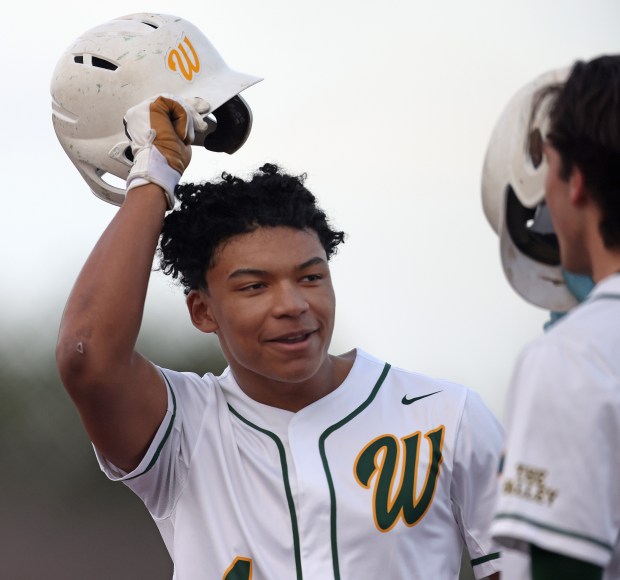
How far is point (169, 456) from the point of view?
3203mm

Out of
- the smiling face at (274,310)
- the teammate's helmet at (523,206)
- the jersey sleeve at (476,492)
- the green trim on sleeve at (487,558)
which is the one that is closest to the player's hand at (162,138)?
the smiling face at (274,310)

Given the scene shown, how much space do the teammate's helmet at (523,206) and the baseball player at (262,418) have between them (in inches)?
36.2

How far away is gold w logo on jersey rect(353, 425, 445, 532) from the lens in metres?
3.12

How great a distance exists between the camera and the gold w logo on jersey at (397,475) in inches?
123

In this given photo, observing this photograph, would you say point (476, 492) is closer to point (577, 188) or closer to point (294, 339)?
point (294, 339)

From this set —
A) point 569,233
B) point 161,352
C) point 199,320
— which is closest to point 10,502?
point 161,352

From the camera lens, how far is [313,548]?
3.08m

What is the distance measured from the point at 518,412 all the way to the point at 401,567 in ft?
4.52

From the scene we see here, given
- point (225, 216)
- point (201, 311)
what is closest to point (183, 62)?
point (225, 216)

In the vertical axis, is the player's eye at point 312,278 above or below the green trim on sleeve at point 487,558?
above

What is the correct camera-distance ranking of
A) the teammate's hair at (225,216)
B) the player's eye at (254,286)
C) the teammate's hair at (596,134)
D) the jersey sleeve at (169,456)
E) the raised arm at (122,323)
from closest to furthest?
1. the teammate's hair at (596,134)
2. the raised arm at (122,323)
3. the jersey sleeve at (169,456)
4. the player's eye at (254,286)
5. the teammate's hair at (225,216)

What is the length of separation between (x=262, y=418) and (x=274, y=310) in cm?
35

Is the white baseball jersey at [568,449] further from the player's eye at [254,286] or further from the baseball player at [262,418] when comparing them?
the player's eye at [254,286]

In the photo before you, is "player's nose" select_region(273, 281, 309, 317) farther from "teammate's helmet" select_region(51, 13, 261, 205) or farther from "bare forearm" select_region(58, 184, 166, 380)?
"teammate's helmet" select_region(51, 13, 261, 205)
